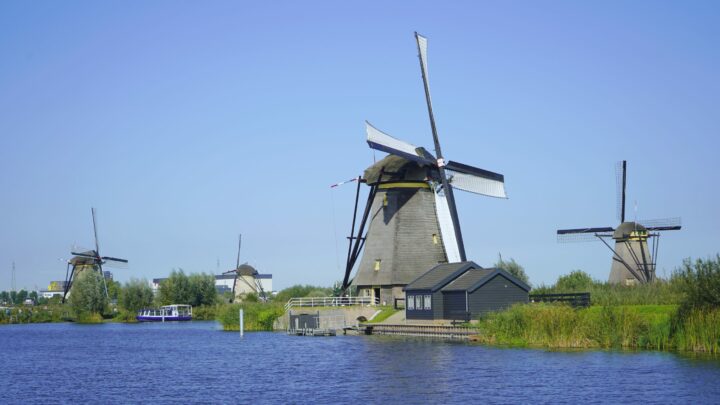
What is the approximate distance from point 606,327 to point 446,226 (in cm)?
2261

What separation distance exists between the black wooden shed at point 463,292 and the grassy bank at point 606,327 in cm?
435

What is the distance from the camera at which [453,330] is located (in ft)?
159

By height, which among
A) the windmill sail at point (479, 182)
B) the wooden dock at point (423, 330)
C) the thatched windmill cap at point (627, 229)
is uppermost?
the windmill sail at point (479, 182)

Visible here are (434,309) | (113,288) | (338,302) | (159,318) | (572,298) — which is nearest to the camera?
(572,298)

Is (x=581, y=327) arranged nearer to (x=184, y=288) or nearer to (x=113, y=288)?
(x=184, y=288)

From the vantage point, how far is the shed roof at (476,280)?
50.4 m

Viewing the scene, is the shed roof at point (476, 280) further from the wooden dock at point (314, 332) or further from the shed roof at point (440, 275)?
the wooden dock at point (314, 332)

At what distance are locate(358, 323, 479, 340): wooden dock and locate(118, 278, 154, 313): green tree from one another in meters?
54.4

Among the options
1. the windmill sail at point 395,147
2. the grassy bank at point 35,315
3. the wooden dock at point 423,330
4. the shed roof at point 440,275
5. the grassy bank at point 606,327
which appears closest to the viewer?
the grassy bank at point 606,327

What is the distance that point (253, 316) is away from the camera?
72.6m

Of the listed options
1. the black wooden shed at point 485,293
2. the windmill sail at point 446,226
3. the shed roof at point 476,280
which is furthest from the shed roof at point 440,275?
the windmill sail at point 446,226

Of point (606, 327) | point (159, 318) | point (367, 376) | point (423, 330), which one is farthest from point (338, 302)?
point (159, 318)

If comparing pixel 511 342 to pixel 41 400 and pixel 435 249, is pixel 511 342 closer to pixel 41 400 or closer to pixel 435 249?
pixel 435 249

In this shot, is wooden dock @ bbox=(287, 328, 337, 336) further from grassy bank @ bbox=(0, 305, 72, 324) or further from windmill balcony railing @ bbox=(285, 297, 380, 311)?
grassy bank @ bbox=(0, 305, 72, 324)
